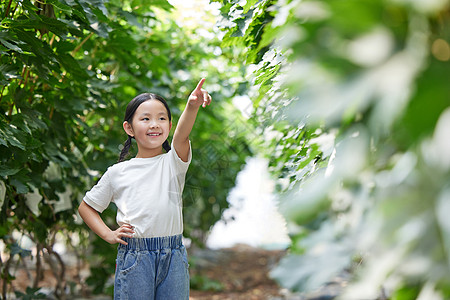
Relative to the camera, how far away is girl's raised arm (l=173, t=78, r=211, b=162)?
1.68 m

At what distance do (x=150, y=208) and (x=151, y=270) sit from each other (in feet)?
0.73

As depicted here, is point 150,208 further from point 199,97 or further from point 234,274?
point 234,274

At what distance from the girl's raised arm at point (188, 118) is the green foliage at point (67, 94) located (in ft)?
1.87

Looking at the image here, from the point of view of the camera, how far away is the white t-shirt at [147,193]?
5.82 feet

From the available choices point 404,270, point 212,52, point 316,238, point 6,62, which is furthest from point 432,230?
point 212,52

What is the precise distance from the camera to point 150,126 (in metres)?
1.87

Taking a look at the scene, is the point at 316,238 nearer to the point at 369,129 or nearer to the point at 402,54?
the point at 369,129

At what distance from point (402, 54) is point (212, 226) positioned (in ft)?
21.0

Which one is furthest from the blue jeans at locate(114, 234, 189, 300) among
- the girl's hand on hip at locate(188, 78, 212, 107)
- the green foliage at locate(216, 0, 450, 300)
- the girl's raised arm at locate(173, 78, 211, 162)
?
the green foliage at locate(216, 0, 450, 300)

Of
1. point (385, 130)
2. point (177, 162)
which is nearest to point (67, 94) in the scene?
point (177, 162)

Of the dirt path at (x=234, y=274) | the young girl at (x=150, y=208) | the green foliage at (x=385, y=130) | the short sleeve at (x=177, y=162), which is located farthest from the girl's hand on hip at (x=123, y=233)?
the dirt path at (x=234, y=274)

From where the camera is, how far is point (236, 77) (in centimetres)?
470

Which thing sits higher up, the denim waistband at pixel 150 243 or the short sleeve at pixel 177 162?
the short sleeve at pixel 177 162

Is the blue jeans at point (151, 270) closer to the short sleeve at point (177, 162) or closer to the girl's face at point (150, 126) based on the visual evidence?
the short sleeve at point (177, 162)
